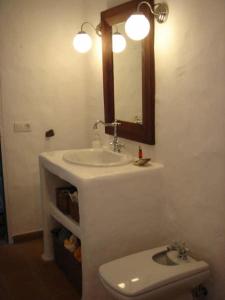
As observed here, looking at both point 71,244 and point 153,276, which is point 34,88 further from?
point 153,276

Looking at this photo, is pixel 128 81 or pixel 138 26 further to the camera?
pixel 128 81

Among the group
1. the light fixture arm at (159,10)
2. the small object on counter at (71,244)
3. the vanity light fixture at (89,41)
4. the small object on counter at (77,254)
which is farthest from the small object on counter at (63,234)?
the light fixture arm at (159,10)

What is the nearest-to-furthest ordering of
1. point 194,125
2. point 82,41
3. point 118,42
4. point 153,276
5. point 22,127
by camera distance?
point 153,276, point 194,125, point 118,42, point 82,41, point 22,127

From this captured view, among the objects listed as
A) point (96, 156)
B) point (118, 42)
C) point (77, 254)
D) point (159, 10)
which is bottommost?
point (77, 254)

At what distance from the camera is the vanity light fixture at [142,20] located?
77.0 inches

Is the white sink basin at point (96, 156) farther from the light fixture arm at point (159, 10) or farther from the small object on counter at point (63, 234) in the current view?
the light fixture arm at point (159, 10)

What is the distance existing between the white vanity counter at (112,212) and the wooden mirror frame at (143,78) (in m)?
0.27

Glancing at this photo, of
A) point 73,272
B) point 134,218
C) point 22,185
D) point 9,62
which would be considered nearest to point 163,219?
point 134,218

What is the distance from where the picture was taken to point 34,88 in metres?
2.91

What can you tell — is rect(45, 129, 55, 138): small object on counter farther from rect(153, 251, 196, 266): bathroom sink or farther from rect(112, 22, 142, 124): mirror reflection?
rect(153, 251, 196, 266): bathroom sink

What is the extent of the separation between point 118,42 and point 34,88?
2.80 feet

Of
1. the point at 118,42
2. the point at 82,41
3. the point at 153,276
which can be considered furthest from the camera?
the point at 82,41

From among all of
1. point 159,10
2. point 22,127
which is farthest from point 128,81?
point 22,127

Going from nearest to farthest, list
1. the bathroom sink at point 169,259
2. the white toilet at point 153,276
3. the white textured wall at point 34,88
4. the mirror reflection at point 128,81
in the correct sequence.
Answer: the white toilet at point 153,276, the bathroom sink at point 169,259, the mirror reflection at point 128,81, the white textured wall at point 34,88
